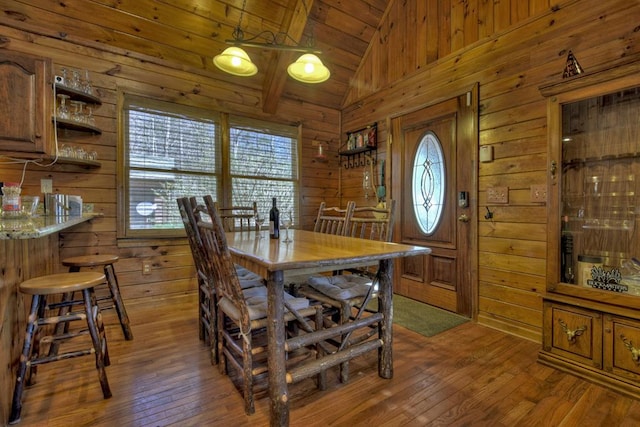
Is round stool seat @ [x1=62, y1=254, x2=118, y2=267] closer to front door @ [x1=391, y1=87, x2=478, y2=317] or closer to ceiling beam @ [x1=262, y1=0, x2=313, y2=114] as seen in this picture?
ceiling beam @ [x1=262, y1=0, x2=313, y2=114]

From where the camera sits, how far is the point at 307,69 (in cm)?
237

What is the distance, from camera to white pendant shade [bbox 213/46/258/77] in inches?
90.7

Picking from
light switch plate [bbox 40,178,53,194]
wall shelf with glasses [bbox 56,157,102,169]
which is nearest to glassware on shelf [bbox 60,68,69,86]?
wall shelf with glasses [bbox 56,157,102,169]

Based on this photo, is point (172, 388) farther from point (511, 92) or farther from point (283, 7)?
point (283, 7)

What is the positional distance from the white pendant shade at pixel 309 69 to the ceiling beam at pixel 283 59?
1145 millimetres

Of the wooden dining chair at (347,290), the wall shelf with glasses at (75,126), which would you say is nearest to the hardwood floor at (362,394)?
the wooden dining chair at (347,290)

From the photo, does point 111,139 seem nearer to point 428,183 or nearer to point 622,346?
point 428,183

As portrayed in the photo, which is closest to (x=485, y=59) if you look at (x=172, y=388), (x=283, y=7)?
(x=283, y=7)

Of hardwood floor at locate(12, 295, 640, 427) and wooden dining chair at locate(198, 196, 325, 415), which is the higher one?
wooden dining chair at locate(198, 196, 325, 415)

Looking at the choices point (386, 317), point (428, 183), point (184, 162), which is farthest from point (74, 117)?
point (428, 183)

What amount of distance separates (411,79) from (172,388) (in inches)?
140

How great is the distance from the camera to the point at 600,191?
1.95 meters

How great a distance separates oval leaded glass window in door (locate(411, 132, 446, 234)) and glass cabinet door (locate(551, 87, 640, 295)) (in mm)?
1149

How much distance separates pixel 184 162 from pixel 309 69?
179 centimetres
